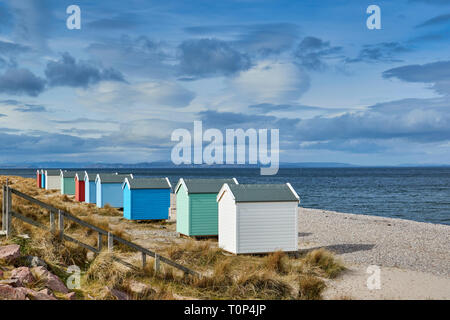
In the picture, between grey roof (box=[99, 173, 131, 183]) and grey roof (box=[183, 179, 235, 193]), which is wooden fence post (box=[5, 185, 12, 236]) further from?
grey roof (box=[99, 173, 131, 183])

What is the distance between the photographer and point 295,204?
1598 cm

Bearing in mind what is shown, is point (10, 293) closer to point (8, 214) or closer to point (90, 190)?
point (8, 214)

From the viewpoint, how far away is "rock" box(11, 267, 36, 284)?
859 cm

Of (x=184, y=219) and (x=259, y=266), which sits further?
(x=184, y=219)

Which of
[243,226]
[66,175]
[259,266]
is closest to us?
[259,266]

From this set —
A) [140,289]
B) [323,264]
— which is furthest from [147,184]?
[140,289]

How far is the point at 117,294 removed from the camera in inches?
362

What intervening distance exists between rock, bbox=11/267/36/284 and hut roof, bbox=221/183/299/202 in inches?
303

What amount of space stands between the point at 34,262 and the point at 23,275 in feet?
4.41

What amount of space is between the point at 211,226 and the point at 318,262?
5.52 metres

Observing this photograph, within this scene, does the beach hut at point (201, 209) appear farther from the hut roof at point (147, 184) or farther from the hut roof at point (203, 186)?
the hut roof at point (147, 184)
